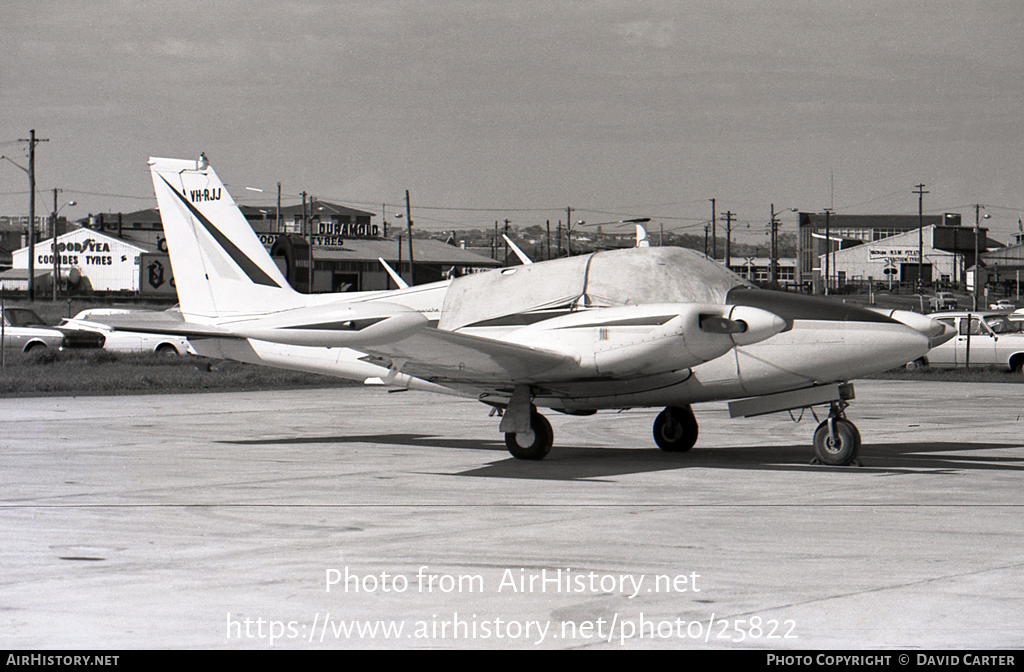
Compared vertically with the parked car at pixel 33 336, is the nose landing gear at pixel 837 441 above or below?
below

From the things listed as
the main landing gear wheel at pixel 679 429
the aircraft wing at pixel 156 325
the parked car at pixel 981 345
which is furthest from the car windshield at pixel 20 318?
the parked car at pixel 981 345

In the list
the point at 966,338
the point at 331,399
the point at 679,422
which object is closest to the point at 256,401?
the point at 331,399

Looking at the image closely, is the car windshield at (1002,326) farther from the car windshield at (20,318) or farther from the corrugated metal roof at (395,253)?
the corrugated metal roof at (395,253)

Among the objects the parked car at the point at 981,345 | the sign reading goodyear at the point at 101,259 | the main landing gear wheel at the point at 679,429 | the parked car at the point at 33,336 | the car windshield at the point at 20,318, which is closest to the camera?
the main landing gear wheel at the point at 679,429

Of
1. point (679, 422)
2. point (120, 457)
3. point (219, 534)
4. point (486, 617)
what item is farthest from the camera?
point (679, 422)

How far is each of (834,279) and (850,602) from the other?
398 feet

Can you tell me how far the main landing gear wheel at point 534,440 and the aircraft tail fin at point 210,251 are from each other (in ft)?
14.6

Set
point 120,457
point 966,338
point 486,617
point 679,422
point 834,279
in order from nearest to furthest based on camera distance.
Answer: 1. point 486,617
2. point 120,457
3. point 679,422
4. point 966,338
5. point 834,279

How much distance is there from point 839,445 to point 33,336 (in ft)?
91.2

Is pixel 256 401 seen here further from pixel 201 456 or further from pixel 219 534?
pixel 219 534

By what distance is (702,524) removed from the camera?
8.82 m

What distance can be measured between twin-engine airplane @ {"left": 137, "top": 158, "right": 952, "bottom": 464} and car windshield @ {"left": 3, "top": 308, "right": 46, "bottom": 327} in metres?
22.2

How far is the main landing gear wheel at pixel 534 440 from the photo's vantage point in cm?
1308

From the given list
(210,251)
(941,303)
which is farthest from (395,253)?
(210,251)
